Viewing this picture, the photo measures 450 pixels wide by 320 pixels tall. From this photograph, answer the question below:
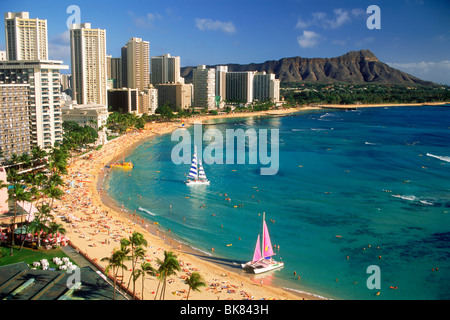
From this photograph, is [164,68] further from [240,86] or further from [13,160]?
[13,160]

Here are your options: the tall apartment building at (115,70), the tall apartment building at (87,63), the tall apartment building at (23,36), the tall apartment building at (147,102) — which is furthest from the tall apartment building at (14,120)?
the tall apartment building at (115,70)

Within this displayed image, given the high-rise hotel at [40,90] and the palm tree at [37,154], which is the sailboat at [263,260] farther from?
the high-rise hotel at [40,90]

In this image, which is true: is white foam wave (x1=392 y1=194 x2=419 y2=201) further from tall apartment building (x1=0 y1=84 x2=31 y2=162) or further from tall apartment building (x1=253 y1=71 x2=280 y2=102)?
tall apartment building (x1=253 y1=71 x2=280 y2=102)

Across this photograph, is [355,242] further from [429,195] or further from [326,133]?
[326,133]

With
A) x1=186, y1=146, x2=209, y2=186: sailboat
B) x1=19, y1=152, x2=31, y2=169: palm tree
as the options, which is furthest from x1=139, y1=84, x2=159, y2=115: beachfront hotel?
x1=19, y1=152, x2=31, y2=169: palm tree
